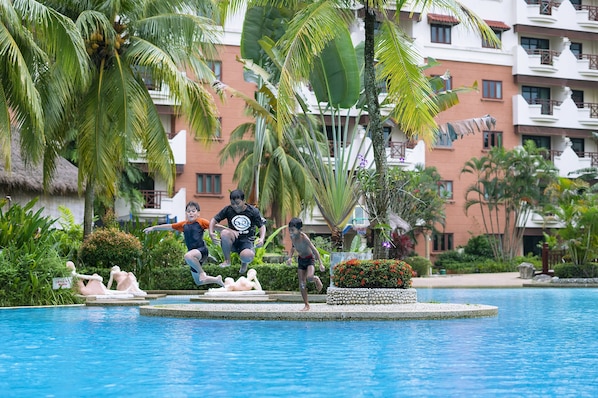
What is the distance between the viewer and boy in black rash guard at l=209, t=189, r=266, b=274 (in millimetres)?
14711

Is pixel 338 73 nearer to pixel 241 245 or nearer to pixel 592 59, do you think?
pixel 241 245

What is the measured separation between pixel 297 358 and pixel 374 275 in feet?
29.8

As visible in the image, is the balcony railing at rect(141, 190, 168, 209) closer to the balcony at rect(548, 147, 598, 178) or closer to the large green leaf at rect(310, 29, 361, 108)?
the balcony at rect(548, 147, 598, 178)

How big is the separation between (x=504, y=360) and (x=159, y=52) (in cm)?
1909

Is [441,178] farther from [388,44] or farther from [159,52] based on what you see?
[388,44]

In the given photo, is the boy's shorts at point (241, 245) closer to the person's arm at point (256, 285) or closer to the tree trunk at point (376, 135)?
the tree trunk at point (376, 135)

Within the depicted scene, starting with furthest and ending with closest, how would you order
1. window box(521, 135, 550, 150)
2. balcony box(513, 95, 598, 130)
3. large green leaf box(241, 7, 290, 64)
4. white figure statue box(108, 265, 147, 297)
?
window box(521, 135, 550, 150)
balcony box(513, 95, 598, 130)
large green leaf box(241, 7, 290, 64)
white figure statue box(108, 265, 147, 297)

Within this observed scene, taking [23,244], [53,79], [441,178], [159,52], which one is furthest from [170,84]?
[441,178]

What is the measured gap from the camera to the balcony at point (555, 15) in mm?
58344

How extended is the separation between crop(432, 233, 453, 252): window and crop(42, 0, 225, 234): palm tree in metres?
29.2

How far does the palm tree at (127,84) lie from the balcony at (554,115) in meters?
32.8

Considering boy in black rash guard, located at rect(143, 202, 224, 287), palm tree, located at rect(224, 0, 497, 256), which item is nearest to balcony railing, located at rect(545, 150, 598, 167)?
palm tree, located at rect(224, 0, 497, 256)

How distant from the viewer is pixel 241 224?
14.8m

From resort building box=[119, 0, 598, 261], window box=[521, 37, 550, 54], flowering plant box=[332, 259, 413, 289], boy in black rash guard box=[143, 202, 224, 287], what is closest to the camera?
boy in black rash guard box=[143, 202, 224, 287]
